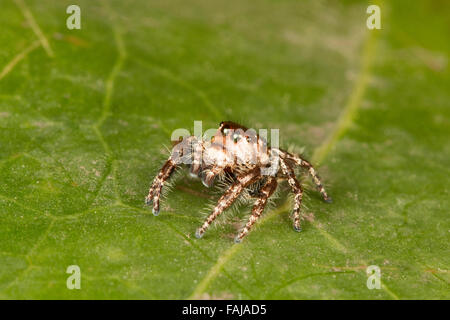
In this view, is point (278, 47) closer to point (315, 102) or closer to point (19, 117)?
point (315, 102)

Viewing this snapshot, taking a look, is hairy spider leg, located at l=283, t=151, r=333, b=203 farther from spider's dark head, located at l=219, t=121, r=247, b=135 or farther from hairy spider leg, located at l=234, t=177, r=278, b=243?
spider's dark head, located at l=219, t=121, r=247, b=135

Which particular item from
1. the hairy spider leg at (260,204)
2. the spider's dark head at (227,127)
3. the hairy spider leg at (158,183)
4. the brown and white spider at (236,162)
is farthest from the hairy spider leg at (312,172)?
the hairy spider leg at (158,183)

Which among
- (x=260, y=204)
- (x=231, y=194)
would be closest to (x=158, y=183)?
(x=231, y=194)

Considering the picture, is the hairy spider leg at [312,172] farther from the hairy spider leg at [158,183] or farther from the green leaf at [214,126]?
the hairy spider leg at [158,183]

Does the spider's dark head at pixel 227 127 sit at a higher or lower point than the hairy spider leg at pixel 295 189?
higher

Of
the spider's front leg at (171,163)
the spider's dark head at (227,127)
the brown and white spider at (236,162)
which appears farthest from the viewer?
the spider's dark head at (227,127)

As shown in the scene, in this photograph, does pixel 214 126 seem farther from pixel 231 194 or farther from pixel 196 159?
pixel 231 194

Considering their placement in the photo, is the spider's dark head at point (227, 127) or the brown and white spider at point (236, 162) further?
the spider's dark head at point (227, 127)

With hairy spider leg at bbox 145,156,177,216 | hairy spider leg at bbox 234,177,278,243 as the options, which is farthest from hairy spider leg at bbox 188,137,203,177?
hairy spider leg at bbox 234,177,278,243
